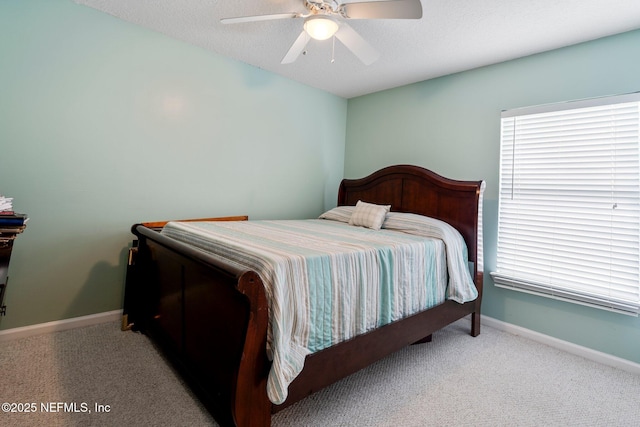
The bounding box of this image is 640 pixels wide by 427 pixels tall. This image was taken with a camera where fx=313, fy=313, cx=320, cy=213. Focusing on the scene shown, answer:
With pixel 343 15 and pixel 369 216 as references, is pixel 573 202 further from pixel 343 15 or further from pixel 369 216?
pixel 343 15

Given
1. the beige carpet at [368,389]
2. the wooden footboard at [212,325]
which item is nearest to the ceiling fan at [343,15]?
the wooden footboard at [212,325]

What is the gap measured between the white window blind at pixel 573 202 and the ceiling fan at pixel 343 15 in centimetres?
154

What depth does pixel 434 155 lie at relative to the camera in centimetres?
327

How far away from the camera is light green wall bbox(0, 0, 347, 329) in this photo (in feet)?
7.04

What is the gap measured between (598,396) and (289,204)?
2.95 m

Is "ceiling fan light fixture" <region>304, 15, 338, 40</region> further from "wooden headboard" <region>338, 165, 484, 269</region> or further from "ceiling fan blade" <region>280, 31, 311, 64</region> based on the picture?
"wooden headboard" <region>338, 165, 484, 269</region>

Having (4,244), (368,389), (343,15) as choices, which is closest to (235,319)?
(368,389)

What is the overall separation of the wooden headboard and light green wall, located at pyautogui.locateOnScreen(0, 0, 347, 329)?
47.4 inches

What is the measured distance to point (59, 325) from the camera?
2328 millimetres

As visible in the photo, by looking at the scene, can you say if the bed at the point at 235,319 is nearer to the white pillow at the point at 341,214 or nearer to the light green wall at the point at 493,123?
the light green wall at the point at 493,123

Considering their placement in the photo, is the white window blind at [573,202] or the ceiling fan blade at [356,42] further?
the white window blind at [573,202]

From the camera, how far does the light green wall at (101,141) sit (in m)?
2.15

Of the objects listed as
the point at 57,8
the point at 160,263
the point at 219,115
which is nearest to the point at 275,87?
the point at 219,115

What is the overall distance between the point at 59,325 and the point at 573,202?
157 inches
